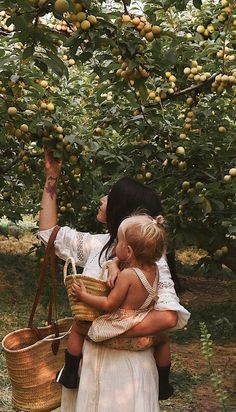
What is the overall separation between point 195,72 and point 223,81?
465 millimetres

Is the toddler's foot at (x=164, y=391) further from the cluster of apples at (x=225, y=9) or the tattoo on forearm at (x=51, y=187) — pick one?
the cluster of apples at (x=225, y=9)

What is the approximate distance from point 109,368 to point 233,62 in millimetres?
2129

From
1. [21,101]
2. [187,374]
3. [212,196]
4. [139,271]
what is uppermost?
[21,101]

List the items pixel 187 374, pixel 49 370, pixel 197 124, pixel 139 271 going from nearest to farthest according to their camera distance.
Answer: pixel 139 271 < pixel 49 370 < pixel 197 124 < pixel 187 374

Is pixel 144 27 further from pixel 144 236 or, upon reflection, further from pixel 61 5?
pixel 144 236

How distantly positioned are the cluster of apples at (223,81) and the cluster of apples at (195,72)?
278 mm

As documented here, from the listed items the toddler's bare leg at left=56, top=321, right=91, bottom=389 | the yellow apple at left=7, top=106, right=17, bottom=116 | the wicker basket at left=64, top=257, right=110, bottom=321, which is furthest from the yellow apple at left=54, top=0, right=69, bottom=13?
the yellow apple at left=7, top=106, right=17, bottom=116

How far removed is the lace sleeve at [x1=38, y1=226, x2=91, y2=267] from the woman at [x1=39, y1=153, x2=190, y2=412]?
0.06 m

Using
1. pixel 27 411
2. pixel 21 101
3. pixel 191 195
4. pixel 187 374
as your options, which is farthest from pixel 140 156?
pixel 27 411

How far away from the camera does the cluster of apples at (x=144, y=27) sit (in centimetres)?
277

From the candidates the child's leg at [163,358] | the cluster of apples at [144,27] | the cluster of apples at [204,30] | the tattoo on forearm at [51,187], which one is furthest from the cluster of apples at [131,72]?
the cluster of apples at [204,30]

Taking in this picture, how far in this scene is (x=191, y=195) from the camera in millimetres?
3773

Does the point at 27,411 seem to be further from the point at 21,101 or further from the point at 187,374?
the point at 187,374

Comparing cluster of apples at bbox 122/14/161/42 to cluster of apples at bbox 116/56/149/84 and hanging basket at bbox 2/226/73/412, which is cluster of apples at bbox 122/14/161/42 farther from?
hanging basket at bbox 2/226/73/412
